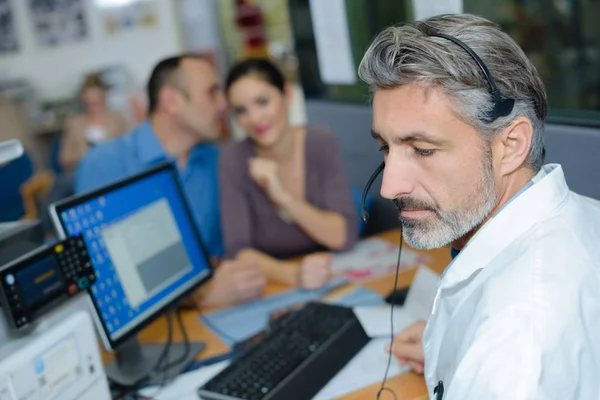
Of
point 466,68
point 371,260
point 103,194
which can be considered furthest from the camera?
point 371,260

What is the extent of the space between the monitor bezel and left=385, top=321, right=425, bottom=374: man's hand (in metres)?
0.50

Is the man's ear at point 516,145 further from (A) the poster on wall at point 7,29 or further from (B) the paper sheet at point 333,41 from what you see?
(A) the poster on wall at point 7,29

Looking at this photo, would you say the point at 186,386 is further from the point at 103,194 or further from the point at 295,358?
the point at 103,194

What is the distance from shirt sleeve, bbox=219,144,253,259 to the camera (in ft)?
6.32

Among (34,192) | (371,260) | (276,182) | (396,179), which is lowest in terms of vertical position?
(34,192)

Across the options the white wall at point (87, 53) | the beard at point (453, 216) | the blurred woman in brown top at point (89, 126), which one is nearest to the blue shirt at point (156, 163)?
the beard at point (453, 216)

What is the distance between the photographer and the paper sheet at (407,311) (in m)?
1.34

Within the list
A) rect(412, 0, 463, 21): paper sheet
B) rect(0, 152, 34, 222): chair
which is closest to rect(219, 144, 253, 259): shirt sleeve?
rect(412, 0, 463, 21): paper sheet

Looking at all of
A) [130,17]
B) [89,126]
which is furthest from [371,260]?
[130,17]

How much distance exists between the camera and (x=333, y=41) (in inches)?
89.2

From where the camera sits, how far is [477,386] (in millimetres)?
747

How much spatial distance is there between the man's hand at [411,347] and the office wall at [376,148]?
→ 482mm

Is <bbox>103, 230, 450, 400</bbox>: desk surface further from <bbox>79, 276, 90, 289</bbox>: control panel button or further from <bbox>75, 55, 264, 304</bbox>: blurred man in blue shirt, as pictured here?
<bbox>75, 55, 264, 304</bbox>: blurred man in blue shirt

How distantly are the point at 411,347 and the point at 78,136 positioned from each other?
4124mm
